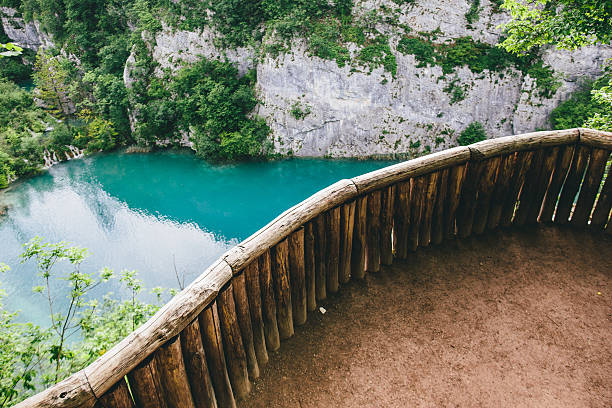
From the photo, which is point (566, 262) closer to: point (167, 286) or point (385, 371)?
point (385, 371)

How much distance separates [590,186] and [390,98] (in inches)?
799

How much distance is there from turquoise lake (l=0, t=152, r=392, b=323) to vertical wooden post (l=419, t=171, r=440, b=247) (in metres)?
12.8

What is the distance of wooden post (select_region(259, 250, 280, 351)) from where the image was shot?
266 cm

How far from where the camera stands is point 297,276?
296cm

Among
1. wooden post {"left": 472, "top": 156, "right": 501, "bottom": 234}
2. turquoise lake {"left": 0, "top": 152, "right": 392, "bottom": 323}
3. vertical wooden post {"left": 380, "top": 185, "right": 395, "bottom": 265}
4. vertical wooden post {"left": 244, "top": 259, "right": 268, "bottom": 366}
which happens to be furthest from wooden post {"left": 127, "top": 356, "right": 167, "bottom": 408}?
turquoise lake {"left": 0, "top": 152, "right": 392, "bottom": 323}

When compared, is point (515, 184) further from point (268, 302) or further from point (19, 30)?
point (19, 30)

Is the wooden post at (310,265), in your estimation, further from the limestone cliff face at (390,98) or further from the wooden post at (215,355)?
the limestone cliff face at (390,98)

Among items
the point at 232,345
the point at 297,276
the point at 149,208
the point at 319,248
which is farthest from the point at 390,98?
the point at 232,345

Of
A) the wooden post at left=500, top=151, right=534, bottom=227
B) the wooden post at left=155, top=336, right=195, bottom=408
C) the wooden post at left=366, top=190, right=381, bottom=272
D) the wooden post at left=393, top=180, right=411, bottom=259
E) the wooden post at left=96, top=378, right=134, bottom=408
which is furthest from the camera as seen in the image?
the wooden post at left=500, top=151, right=534, bottom=227

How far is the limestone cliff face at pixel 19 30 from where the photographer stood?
3870cm

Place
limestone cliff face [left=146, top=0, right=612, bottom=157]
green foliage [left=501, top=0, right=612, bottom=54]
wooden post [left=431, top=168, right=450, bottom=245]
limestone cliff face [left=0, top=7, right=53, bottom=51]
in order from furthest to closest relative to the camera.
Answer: limestone cliff face [left=0, top=7, right=53, bottom=51] → limestone cliff face [left=146, top=0, right=612, bottom=157] → green foliage [left=501, top=0, right=612, bottom=54] → wooden post [left=431, top=168, right=450, bottom=245]

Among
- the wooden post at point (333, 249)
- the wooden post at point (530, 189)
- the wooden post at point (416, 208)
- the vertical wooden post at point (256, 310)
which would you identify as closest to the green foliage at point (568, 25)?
the wooden post at point (530, 189)

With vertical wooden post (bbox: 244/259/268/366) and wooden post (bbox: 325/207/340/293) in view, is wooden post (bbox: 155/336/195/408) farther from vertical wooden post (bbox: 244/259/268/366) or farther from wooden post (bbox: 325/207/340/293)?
wooden post (bbox: 325/207/340/293)

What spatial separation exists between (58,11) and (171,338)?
136 feet
